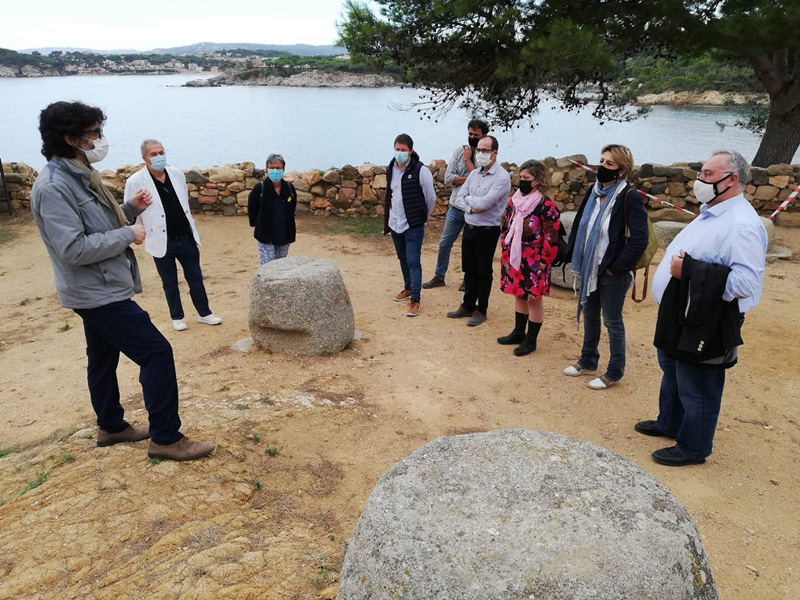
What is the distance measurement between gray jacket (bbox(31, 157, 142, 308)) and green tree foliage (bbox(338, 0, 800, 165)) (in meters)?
6.13

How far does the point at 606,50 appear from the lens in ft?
25.3

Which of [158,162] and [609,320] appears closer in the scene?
[609,320]

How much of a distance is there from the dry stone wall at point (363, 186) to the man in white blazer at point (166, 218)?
525 centimetres

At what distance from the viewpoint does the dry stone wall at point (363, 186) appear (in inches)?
398

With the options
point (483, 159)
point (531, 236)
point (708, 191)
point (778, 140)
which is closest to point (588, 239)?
point (531, 236)

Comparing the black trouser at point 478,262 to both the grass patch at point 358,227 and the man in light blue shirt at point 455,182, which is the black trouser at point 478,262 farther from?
the grass patch at point 358,227

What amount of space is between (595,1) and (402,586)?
896cm

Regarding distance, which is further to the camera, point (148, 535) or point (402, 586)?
point (148, 535)

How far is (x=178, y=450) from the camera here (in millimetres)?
3082

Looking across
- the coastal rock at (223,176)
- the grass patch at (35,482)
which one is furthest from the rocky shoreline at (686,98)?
the grass patch at (35,482)

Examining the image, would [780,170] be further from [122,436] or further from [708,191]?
[122,436]

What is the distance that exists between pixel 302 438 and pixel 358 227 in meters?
6.76

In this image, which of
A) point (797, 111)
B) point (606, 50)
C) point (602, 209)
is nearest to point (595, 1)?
point (606, 50)

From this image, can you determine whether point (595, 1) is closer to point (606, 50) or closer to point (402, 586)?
point (606, 50)
